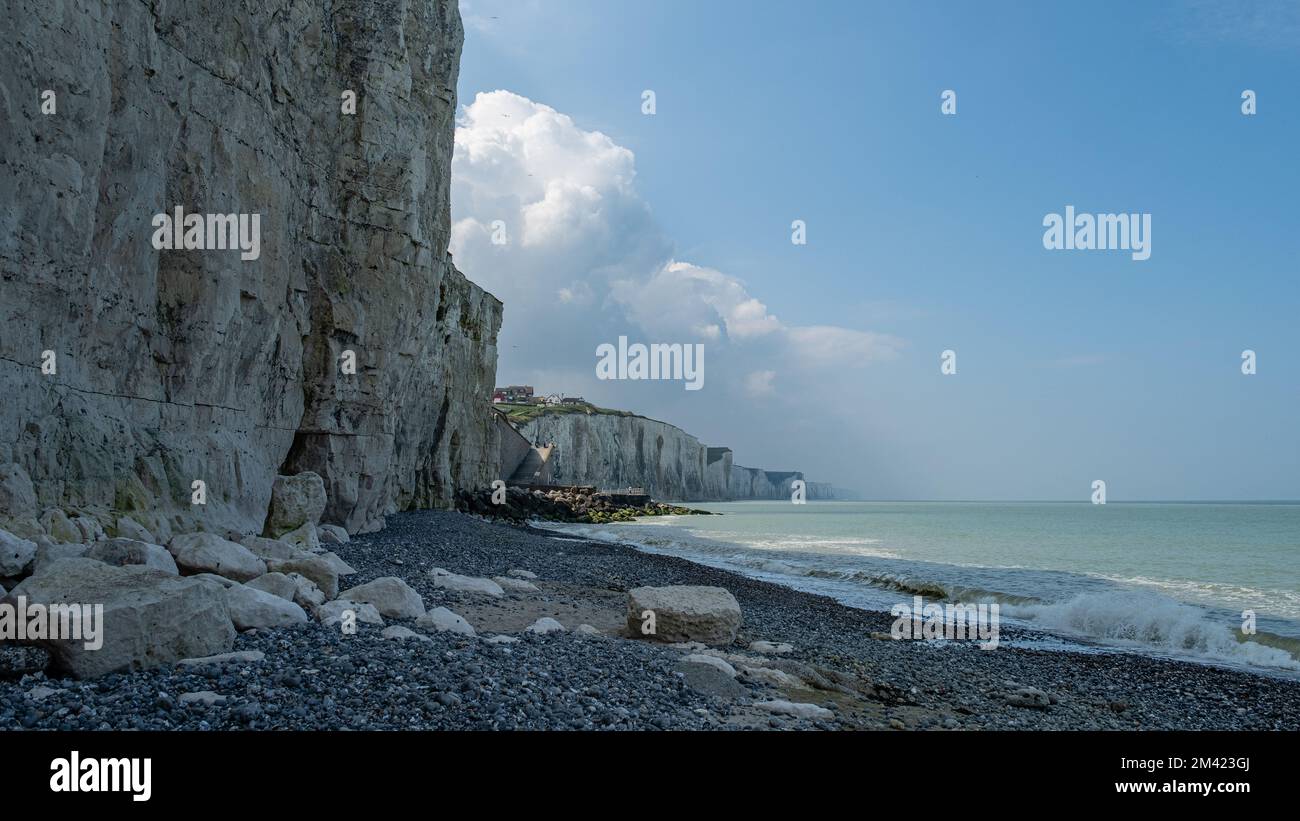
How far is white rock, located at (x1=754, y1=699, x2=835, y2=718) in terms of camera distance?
7.10 meters

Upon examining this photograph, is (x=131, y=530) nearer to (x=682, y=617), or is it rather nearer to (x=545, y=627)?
(x=545, y=627)

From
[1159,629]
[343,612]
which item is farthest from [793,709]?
[1159,629]

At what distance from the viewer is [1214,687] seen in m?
11.4

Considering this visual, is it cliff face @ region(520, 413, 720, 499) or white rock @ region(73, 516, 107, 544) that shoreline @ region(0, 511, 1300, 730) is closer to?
white rock @ region(73, 516, 107, 544)

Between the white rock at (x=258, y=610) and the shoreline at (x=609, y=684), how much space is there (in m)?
0.25

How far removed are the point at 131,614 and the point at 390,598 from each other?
351 cm

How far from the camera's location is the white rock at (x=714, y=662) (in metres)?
8.29

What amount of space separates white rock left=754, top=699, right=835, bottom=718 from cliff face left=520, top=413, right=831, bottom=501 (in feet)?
284

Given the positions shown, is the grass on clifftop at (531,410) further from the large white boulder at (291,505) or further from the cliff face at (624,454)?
the large white boulder at (291,505)

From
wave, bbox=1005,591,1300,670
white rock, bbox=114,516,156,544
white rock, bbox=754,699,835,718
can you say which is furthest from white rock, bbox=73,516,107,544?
wave, bbox=1005,591,1300,670

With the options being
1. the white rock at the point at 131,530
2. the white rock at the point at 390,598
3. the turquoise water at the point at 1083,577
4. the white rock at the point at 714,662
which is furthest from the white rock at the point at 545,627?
the turquoise water at the point at 1083,577
